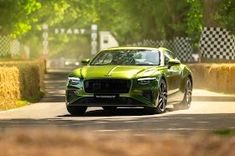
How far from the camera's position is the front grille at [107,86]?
58.1ft

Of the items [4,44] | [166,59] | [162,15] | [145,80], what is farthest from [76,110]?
[4,44]

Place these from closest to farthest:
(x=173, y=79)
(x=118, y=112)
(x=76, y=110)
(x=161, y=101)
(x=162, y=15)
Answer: (x=161, y=101) < (x=76, y=110) < (x=118, y=112) < (x=173, y=79) < (x=162, y=15)

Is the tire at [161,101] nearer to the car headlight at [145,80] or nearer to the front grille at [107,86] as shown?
the car headlight at [145,80]

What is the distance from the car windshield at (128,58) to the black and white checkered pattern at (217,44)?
50.4 feet

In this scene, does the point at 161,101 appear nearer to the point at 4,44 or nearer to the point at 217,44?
the point at 217,44

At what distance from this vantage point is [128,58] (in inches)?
759

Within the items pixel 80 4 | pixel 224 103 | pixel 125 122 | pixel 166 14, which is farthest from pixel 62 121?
pixel 80 4

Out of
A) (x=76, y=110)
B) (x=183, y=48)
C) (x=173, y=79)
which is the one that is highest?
(x=173, y=79)

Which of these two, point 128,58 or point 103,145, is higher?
point 103,145

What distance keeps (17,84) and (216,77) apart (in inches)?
377

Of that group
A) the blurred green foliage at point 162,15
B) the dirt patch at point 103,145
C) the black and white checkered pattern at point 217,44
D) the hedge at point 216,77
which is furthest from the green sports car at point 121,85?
the blurred green foliage at point 162,15

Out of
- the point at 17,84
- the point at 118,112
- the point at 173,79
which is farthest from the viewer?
the point at 17,84

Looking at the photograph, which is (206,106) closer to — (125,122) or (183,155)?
(125,122)

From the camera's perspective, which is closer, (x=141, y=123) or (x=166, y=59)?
(x=141, y=123)
